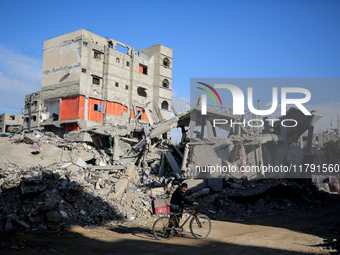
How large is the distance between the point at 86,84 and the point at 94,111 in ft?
10.6

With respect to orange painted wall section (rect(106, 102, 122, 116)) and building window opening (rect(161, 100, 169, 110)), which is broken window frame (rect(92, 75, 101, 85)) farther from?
building window opening (rect(161, 100, 169, 110))

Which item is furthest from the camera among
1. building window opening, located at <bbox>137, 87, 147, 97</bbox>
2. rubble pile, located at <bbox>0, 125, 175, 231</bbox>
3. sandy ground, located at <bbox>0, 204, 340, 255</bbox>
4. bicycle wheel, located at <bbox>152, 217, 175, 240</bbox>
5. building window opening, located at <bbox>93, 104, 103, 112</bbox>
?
building window opening, located at <bbox>137, 87, 147, 97</bbox>

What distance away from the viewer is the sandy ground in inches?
238

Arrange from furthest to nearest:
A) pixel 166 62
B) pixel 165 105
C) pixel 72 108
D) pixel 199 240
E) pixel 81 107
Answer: pixel 165 105
pixel 166 62
pixel 72 108
pixel 81 107
pixel 199 240

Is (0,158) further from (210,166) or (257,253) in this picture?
(257,253)

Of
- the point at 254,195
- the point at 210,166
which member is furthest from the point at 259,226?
the point at 210,166

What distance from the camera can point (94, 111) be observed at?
31359 mm

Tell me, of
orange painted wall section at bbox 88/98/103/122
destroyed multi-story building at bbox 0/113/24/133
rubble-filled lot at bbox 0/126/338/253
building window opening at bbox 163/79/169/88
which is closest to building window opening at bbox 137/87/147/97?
building window opening at bbox 163/79/169/88

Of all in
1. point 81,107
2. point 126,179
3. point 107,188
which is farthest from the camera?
point 81,107

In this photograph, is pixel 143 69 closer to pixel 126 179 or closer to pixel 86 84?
pixel 86 84

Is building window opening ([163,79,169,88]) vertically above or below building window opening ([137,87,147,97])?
above

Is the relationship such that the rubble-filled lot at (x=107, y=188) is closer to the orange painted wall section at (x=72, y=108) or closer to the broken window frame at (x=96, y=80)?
the orange painted wall section at (x=72, y=108)

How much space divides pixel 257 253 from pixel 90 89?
28691mm

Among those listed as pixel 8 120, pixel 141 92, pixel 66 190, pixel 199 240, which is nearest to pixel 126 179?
pixel 66 190
